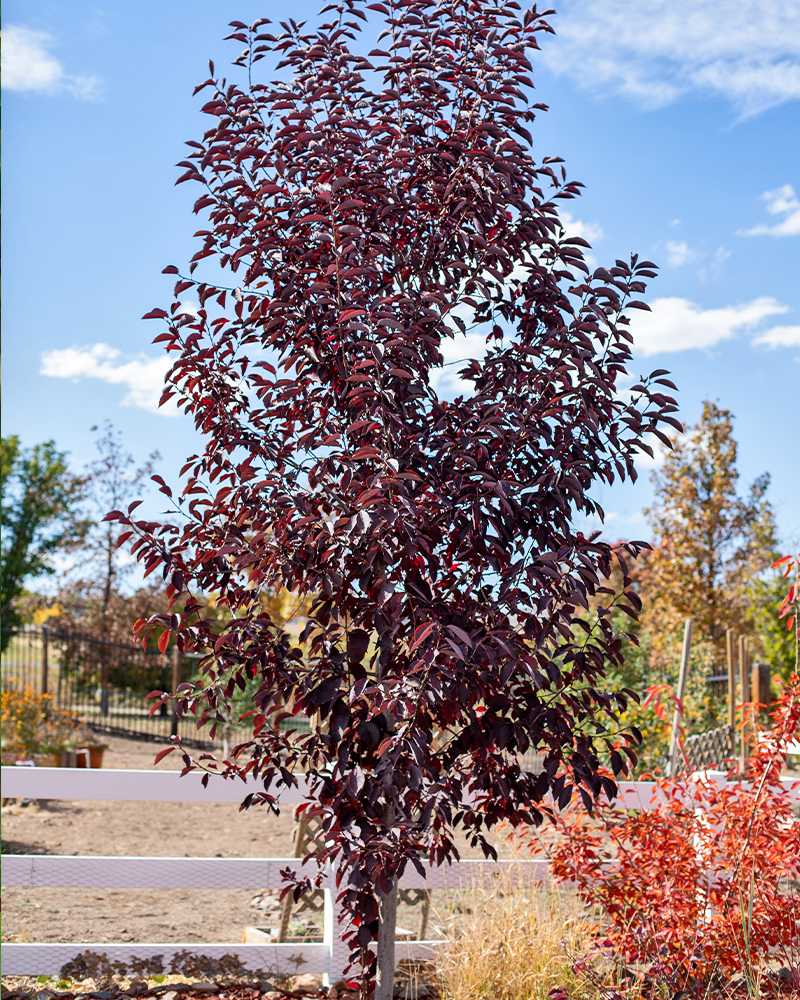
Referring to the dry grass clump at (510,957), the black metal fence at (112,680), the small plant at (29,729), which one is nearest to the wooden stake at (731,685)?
the dry grass clump at (510,957)

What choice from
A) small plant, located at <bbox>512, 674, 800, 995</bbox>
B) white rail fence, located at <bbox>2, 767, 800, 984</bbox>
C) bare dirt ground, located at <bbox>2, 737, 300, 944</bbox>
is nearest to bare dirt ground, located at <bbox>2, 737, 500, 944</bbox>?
bare dirt ground, located at <bbox>2, 737, 300, 944</bbox>

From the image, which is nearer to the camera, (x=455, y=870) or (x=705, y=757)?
(x=455, y=870)

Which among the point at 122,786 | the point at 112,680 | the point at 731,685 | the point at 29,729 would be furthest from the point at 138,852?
the point at 112,680

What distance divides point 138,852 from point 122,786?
352 centimetres

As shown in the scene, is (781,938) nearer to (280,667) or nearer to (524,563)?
(524,563)

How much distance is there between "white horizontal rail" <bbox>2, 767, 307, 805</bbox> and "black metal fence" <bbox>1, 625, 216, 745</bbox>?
10652 millimetres

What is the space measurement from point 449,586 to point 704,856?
2155 mm

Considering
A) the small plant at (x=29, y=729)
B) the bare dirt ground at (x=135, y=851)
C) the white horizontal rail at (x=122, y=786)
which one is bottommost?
the bare dirt ground at (x=135, y=851)

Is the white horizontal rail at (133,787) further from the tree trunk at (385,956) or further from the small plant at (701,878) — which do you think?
the tree trunk at (385,956)

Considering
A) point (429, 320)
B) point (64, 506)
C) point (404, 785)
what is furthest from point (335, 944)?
point (64, 506)

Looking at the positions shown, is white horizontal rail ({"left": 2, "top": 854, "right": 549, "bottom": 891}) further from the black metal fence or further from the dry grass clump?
the black metal fence

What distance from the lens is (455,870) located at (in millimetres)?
4543

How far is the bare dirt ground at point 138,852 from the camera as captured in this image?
215 inches

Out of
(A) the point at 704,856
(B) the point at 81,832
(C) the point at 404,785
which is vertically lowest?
(B) the point at 81,832
